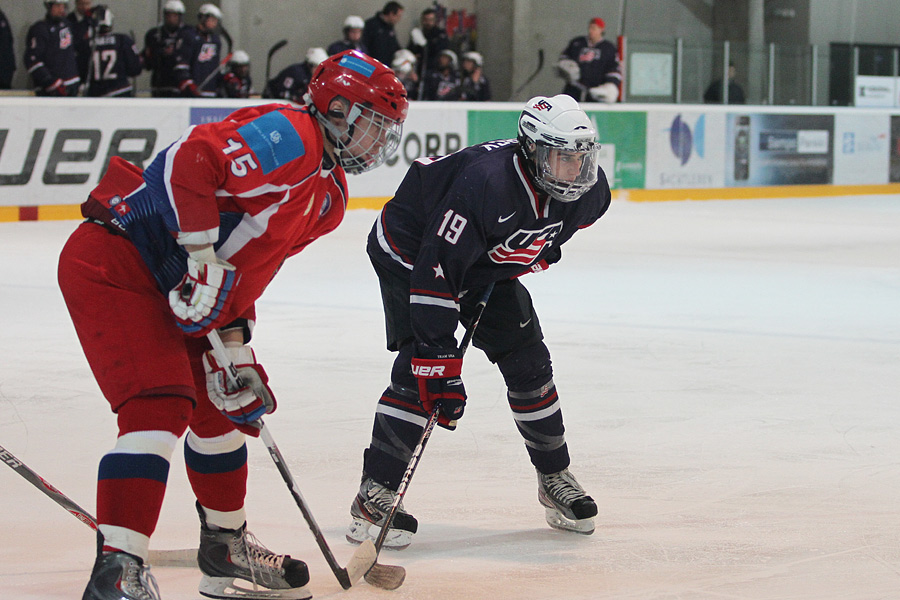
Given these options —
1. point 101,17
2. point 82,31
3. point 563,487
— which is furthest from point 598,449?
point 101,17

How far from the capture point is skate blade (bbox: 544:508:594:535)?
9.23 feet

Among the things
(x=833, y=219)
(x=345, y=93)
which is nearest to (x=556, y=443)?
(x=345, y=93)

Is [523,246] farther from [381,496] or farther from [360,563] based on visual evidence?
[360,563]

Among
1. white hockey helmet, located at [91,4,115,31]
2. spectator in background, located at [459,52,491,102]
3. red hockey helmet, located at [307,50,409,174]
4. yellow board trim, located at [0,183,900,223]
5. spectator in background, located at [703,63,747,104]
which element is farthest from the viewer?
spectator in background, located at [703,63,747,104]

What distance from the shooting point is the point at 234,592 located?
2.40 metres

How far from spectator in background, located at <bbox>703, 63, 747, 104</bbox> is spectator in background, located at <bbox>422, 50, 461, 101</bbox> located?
3206 millimetres

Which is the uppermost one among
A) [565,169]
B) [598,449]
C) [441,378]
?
[565,169]

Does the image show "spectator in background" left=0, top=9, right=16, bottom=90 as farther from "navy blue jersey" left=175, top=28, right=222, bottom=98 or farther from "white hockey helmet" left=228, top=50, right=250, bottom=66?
"white hockey helmet" left=228, top=50, right=250, bottom=66

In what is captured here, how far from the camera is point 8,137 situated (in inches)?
372

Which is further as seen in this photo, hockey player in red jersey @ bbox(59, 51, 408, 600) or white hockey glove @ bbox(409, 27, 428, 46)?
white hockey glove @ bbox(409, 27, 428, 46)

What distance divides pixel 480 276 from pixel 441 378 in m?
0.33

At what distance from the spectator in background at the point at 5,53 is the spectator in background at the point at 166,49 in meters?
1.36

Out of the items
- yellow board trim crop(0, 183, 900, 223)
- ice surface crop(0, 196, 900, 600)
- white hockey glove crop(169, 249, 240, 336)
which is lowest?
ice surface crop(0, 196, 900, 600)

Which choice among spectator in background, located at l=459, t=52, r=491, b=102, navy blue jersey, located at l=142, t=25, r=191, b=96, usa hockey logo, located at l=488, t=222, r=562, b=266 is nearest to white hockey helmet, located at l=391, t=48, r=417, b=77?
spectator in background, located at l=459, t=52, r=491, b=102
